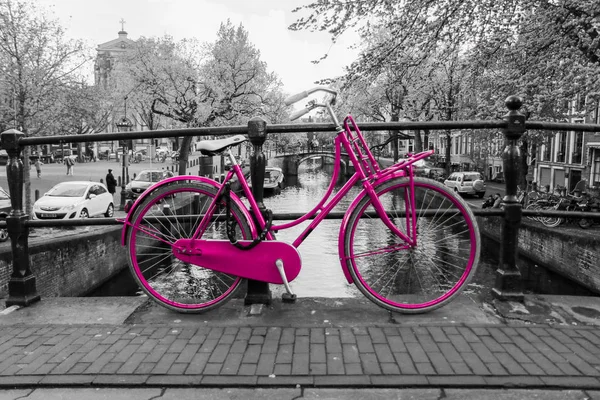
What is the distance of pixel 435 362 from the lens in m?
2.43

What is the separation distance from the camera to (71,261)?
12.5 metres

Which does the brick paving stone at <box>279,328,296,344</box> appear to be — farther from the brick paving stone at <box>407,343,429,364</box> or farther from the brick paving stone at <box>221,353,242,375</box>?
the brick paving stone at <box>407,343,429,364</box>

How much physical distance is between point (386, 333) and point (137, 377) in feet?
4.14

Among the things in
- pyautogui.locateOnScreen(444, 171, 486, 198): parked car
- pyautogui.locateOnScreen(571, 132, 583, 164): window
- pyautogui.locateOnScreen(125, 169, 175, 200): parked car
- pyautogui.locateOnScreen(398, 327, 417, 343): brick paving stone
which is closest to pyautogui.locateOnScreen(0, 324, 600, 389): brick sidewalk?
pyautogui.locateOnScreen(398, 327, 417, 343): brick paving stone

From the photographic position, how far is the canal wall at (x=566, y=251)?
1412 centimetres

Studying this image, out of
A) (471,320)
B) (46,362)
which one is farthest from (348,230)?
(46,362)

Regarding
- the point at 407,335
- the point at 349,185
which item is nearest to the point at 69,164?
the point at 349,185

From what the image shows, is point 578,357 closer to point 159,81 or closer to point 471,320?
point 471,320

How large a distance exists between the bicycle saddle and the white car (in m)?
15.5

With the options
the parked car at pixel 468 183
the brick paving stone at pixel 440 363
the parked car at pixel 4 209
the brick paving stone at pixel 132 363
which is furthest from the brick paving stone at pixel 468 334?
the parked car at pixel 468 183

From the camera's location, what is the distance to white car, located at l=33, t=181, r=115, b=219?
1725 cm

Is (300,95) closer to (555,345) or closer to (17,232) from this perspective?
(555,345)

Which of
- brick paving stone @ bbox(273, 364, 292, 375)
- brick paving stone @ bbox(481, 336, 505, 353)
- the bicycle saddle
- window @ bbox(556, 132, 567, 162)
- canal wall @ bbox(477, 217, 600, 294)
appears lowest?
canal wall @ bbox(477, 217, 600, 294)

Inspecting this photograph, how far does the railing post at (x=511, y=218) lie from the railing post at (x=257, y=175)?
4.74ft
